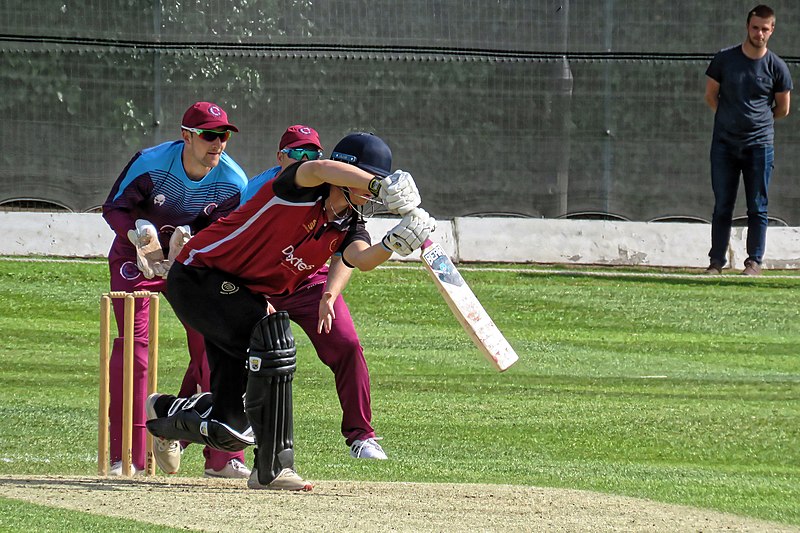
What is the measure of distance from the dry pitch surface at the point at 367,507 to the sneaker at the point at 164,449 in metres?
0.18

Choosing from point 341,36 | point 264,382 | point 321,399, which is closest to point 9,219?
point 341,36

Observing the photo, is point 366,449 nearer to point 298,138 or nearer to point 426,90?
point 298,138

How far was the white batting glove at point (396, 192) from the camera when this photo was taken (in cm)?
621

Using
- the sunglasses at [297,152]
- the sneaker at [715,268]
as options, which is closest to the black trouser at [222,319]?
the sunglasses at [297,152]

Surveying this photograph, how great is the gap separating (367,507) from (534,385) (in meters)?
4.71

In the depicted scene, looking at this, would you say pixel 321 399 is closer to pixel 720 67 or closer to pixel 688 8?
pixel 720 67

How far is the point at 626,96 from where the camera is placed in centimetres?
1711

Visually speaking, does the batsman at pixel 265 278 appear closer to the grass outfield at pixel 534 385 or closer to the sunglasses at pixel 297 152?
the grass outfield at pixel 534 385

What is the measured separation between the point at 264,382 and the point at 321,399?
3793 mm

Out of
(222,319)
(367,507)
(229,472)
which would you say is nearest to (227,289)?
(222,319)

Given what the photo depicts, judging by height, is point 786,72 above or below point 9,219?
above

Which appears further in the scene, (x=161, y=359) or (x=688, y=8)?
(x=688, y=8)

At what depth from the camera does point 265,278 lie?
23.0ft

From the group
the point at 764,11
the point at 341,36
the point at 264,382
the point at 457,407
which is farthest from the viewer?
the point at 341,36
